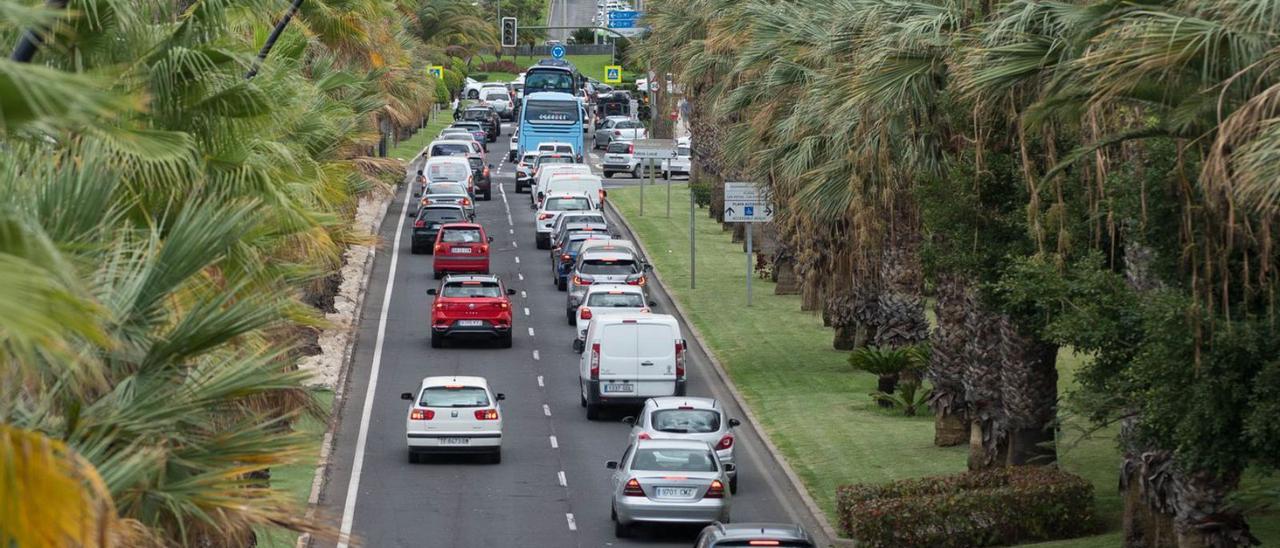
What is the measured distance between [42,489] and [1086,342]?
1226cm

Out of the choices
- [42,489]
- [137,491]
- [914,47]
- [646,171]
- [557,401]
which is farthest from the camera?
[646,171]

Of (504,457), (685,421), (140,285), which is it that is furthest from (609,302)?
(140,285)

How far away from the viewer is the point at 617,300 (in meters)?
38.0

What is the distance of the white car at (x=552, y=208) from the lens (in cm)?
5556

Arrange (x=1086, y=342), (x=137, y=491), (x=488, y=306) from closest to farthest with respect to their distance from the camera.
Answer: (x=137, y=491) < (x=1086, y=342) < (x=488, y=306)

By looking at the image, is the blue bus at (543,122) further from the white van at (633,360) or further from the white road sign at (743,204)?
the white van at (633,360)

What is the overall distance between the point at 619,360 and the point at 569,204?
25658 mm

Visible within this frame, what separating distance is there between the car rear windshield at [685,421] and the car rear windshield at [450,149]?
1876 inches

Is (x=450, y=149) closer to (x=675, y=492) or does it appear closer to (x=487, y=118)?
(x=487, y=118)

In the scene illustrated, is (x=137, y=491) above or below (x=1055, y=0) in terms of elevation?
below

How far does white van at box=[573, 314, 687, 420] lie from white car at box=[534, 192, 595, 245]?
2467cm

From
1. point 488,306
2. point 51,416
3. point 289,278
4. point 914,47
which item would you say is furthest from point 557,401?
point 51,416

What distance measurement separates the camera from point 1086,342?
642 inches

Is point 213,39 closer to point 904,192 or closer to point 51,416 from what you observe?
point 51,416
